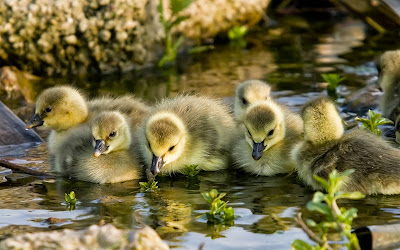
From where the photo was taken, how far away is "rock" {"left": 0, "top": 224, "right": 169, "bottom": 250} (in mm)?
3891

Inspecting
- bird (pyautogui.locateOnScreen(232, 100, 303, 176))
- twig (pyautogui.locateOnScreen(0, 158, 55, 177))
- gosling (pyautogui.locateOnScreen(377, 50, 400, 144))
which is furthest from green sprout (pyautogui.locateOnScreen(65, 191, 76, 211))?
gosling (pyautogui.locateOnScreen(377, 50, 400, 144))

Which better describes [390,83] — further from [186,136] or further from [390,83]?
[186,136]

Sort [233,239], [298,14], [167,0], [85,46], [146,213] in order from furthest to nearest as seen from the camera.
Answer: [298,14] → [167,0] → [85,46] → [146,213] → [233,239]

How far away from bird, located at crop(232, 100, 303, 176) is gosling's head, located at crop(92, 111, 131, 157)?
802 mm

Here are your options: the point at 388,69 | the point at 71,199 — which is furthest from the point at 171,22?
the point at 71,199

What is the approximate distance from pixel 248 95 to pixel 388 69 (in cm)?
163

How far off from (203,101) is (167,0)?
4.03 meters

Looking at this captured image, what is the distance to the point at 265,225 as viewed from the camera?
4.57 m

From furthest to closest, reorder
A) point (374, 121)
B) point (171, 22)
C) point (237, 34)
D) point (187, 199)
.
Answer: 1. point (237, 34)
2. point (171, 22)
3. point (374, 121)
4. point (187, 199)

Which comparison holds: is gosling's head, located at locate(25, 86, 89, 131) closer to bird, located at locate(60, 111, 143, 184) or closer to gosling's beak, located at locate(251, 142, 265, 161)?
bird, located at locate(60, 111, 143, 184)

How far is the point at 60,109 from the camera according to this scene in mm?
6176

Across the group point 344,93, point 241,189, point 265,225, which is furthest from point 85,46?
point 265,225

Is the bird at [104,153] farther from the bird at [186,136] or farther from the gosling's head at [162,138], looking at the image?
the gosling's head at [162,138]

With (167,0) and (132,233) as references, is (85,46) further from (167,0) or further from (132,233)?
(132,233)
